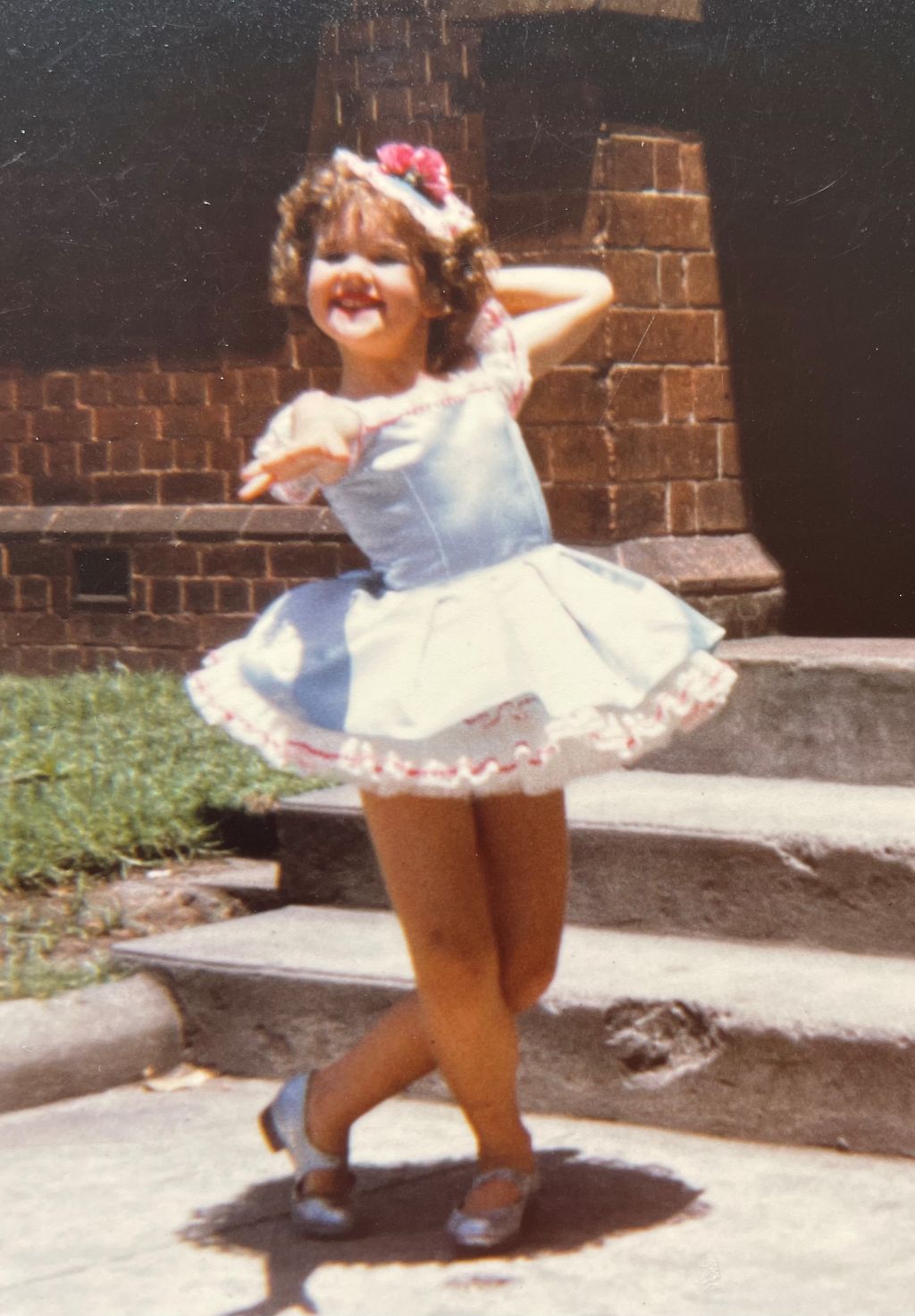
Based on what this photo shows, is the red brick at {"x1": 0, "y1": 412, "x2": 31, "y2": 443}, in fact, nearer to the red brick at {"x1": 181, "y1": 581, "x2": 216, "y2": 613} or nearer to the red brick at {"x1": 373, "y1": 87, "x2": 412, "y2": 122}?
the red brick at {"x1": 181, "y1": 581, "x2": 216, "y2": 613}

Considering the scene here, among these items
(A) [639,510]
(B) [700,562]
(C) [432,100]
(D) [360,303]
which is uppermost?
(C) [432,100]

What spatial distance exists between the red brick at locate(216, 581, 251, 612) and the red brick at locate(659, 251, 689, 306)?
221 centimetres

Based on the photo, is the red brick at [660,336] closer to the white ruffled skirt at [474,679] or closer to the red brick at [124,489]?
the red brick at [124,489]

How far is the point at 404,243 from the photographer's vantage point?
294 cm

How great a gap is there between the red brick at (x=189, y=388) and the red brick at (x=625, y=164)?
2.22 meters

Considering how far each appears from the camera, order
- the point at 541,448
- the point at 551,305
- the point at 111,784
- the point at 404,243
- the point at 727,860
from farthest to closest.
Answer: the point at 541,448 < the point at 111,784 < the point at 727,860 < the point at 551,305 < the point at 404,243

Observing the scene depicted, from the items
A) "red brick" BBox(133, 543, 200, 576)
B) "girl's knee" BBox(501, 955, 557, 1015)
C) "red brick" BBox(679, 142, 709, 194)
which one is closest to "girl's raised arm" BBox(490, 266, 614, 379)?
"girl's knee" BBox(501, 955, 557, 1015)

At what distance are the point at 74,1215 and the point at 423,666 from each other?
1.28m

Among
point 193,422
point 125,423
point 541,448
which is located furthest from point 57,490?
point 541,448

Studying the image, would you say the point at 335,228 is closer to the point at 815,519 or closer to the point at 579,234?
the point at 579,234

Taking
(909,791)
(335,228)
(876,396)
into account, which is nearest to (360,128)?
(876,396)

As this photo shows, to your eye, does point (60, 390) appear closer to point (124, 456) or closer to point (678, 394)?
point (124, 456)

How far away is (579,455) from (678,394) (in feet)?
1.27

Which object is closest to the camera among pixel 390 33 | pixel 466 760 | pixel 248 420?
pixel 466 760
